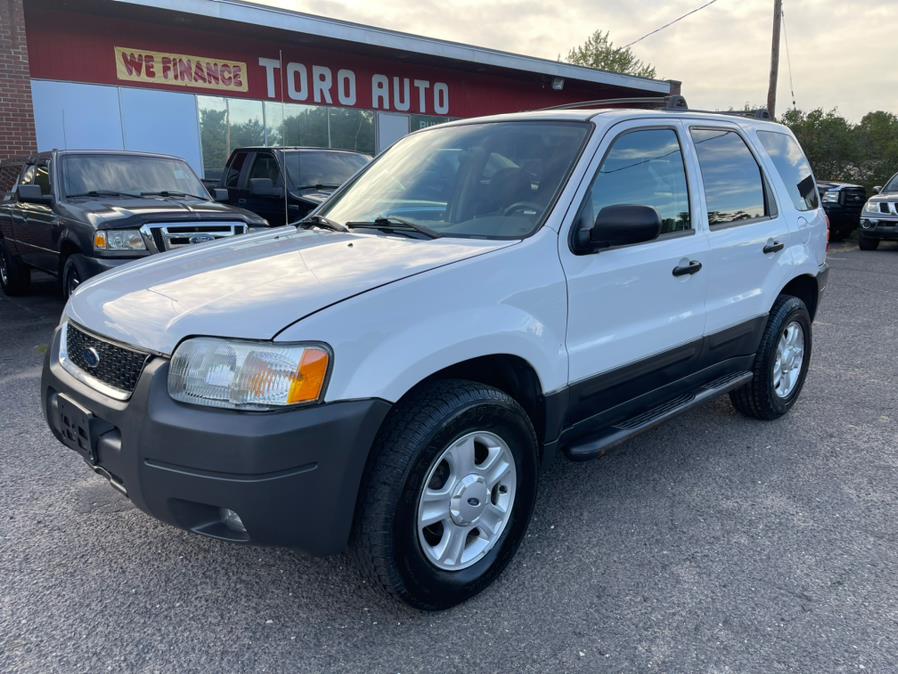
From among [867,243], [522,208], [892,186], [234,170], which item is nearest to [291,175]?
[234,170]

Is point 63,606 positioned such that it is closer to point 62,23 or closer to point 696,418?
point 696,418

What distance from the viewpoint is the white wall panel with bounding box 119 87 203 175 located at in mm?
12773

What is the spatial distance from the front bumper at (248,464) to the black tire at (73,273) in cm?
455

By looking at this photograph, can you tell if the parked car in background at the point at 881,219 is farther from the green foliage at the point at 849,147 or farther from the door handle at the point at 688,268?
the door handle at the point at 688,268

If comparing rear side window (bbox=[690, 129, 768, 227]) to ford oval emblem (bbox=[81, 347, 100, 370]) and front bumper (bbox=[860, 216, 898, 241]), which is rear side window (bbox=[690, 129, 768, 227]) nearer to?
ford oval emblem (bbox=[81, 347, 100, 370])

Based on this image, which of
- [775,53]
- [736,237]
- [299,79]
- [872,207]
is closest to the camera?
[736,237]

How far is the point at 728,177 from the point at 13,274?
8260 millimetres

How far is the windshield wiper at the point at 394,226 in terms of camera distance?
118 inches

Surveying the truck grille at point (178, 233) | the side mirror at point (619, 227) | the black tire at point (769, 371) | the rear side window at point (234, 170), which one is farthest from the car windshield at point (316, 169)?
the side mirror at point (619, 227)

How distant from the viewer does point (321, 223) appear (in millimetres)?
3582

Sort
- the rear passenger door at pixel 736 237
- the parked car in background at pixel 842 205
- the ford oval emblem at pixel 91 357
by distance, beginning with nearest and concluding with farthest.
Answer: the ford oval emblem at pixel 91 357 < the rear passenger door at pixel 736 237 < the parked car in background at pixel 842 205

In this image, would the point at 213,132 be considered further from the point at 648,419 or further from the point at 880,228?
the point at 880,228

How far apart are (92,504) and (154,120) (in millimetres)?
11516

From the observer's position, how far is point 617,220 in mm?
2762
